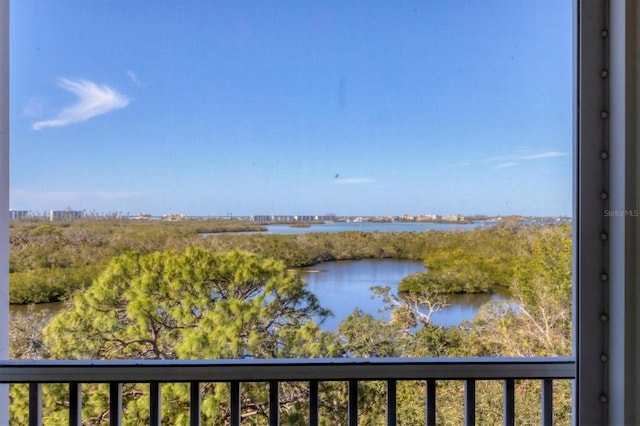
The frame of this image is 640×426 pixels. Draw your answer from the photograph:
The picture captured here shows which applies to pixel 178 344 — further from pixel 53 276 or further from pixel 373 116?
pixel 373 116

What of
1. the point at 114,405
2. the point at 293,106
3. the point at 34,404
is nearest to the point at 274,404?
the point at 114,405

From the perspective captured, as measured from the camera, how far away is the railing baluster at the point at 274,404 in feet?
3.33

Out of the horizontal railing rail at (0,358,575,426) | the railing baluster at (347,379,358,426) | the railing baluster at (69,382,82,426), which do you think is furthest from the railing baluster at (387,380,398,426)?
the railing baluster at (69,382,82,426)

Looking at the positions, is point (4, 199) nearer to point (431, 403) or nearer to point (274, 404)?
point (274, 404)

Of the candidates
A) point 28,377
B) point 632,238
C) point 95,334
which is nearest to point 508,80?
point 632,238

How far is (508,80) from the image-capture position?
3.61 feet

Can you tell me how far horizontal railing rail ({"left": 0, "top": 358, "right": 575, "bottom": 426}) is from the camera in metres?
0.99

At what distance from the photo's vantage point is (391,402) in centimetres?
103

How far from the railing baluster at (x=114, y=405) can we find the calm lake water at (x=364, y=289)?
680 mm

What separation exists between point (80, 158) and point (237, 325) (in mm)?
790

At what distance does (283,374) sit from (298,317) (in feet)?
0.63

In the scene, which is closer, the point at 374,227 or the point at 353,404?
the point at 353,404

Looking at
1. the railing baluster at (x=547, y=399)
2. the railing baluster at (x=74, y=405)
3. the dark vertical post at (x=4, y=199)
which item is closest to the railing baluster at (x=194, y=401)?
the railing baluster at (x=74, y=405)

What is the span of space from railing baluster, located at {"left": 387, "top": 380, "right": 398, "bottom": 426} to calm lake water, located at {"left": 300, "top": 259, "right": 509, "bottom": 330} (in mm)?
210
